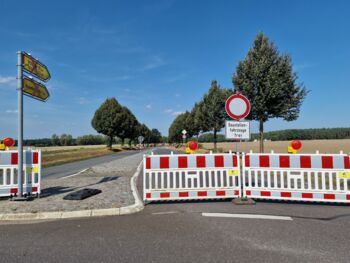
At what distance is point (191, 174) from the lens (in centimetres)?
678

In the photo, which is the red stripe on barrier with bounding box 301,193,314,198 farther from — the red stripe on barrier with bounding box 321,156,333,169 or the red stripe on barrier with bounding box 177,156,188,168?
the red stripe on barrier with bounding box 177,156,188,168

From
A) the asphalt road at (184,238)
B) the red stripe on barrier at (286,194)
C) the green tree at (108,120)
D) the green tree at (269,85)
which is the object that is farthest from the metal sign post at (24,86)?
the green tree at (108,120)

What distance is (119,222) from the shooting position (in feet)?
16.1

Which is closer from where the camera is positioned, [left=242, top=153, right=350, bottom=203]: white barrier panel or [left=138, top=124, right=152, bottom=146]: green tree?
[left=242, top=153, right=350, bottom=203]: white barrier panel

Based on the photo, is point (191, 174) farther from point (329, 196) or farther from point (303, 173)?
point (329, 196)

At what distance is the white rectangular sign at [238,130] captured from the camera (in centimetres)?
699

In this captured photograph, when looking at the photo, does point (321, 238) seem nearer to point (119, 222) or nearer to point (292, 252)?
Answer: point (292, 252)

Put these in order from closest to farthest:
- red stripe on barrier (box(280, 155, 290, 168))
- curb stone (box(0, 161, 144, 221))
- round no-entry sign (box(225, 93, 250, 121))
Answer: curb stone (box(0, 161, 144, 221))
red stripe on barrier (box(280, 155, 290, 168))
round no-entry sign (box(225, 93, 250, 121))

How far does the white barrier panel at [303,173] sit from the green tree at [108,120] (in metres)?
43.3

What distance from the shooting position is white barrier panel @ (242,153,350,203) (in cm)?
624

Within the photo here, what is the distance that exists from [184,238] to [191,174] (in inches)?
113

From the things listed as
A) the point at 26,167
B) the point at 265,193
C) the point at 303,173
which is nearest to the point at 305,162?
the point at 303,173

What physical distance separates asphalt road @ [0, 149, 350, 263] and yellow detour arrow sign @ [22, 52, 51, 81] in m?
Result: 4.38

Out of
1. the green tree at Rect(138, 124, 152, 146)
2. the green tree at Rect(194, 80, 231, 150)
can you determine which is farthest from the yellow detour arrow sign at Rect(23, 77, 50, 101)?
the green tree at Rect(138, 124, 152, 146)
